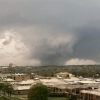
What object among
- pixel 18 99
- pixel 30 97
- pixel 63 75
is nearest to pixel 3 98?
pixel 18 99

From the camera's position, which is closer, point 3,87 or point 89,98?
point 89,98

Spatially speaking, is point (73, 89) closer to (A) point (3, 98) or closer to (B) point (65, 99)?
(B) point (65, 99)

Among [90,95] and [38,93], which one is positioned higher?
[38,93]

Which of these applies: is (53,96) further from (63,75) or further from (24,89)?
(63,75)

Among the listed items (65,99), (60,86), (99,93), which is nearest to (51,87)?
(60,86)

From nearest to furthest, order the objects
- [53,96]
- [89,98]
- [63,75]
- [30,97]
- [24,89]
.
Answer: [30,97], [89,98], [53,96], [24,89], [63,75]

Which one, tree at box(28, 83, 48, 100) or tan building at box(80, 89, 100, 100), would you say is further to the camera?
tan building at box(80, 89, 100, 100)

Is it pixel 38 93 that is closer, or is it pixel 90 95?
pixel 38 93

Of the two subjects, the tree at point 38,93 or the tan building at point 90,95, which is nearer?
the tree at point 38,93

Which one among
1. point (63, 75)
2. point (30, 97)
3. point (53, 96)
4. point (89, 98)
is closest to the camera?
point (30, 97)
